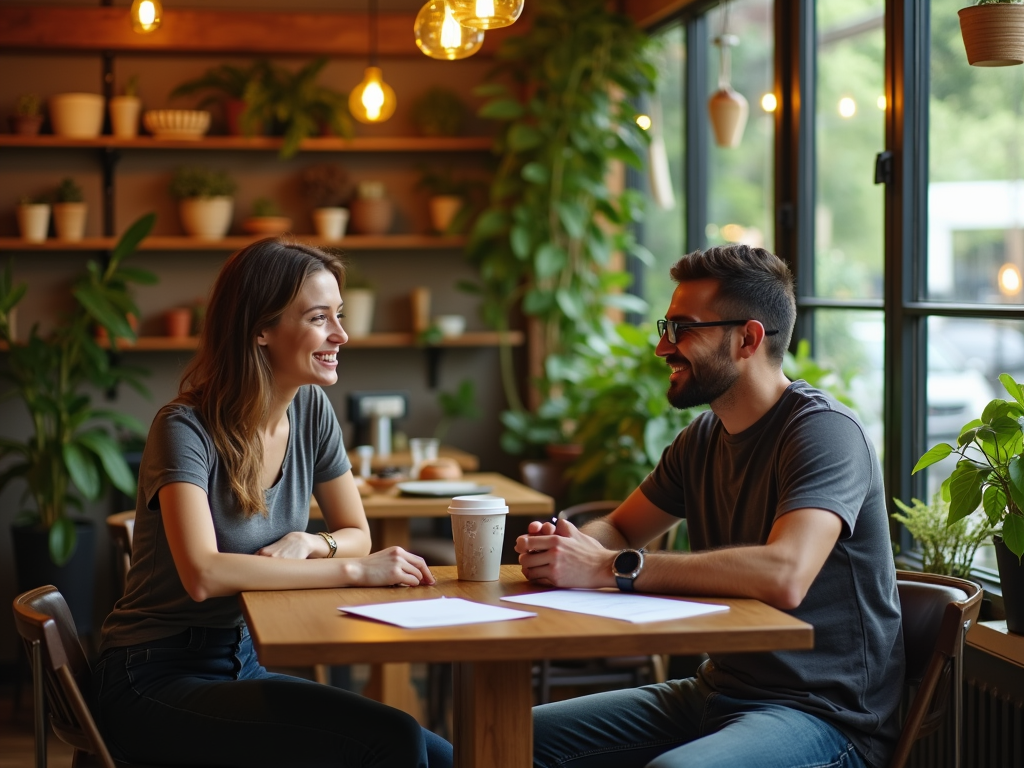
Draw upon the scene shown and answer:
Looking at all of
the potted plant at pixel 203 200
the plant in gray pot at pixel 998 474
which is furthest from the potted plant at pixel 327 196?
the plant in gray pot at pixel 998 474

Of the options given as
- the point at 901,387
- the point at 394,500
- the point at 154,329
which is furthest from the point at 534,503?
the point at 154,329

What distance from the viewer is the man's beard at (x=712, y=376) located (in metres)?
2.24

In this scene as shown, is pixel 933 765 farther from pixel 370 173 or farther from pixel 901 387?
pixel 370 173

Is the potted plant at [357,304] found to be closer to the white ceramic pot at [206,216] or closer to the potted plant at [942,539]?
the white ceramic pot at [206,216]

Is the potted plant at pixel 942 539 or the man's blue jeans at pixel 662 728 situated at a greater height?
the potted plant at pixel 942 539

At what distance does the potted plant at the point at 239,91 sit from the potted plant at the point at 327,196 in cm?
30

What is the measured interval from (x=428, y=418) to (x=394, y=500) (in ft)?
6.97

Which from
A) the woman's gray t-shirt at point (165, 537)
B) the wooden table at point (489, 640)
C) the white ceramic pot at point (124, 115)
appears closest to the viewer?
the wooden table at point (489, 640)

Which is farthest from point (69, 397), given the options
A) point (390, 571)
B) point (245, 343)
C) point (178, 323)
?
point (390, 571)

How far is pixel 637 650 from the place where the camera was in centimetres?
166

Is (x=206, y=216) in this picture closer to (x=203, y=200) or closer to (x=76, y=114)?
(x=203, y=200)

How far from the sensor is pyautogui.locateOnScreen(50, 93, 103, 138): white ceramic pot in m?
5.05

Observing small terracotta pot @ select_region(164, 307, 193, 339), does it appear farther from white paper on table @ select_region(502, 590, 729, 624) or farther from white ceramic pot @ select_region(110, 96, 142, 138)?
white paper on table @ select_region(502, 590, 729, 624)

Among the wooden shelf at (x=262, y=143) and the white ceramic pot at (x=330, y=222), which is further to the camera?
the white ceramic pot at (x=330, y=222)
